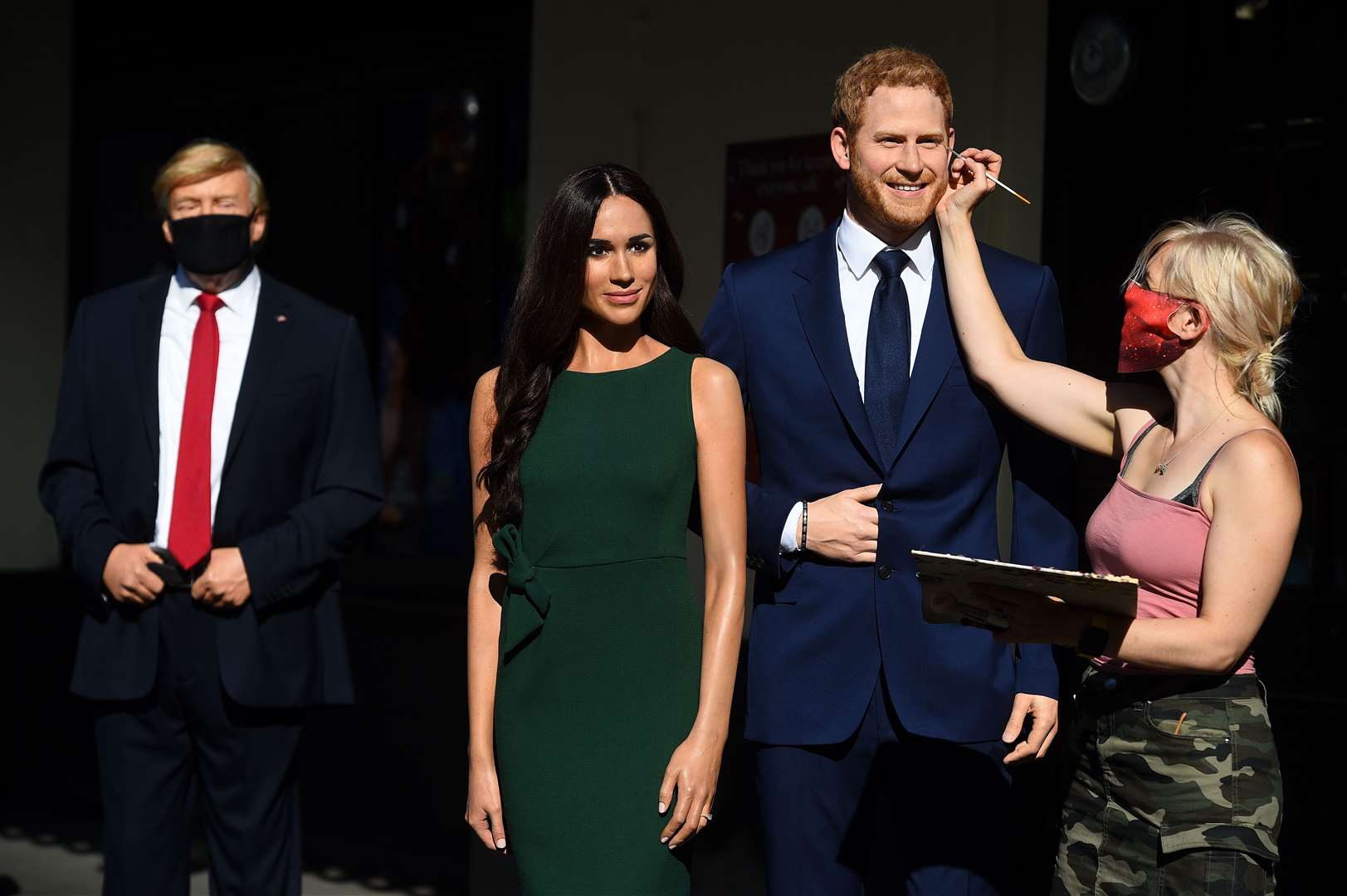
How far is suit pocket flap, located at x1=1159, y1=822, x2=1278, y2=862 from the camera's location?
2883 millimetres

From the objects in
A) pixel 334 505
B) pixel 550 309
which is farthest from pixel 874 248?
pixel 334 505

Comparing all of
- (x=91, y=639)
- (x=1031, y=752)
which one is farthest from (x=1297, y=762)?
(x=91, y=639)

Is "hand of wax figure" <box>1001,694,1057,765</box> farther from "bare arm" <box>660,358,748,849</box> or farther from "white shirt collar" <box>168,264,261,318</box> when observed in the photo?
"white shirt collar" <box>168,264,261,318</box>

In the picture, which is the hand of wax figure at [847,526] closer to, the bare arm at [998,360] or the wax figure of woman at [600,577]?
the wax figure of woman at [600,577]

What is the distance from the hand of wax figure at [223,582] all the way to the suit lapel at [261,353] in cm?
24

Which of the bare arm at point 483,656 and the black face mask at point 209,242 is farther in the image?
the black face mask at point 209,242

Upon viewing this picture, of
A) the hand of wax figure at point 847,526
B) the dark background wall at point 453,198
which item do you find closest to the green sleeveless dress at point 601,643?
the hand of wax figure at point 847,526

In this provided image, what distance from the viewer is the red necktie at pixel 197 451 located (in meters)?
4.11

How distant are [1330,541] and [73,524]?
3399mm

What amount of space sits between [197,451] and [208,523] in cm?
20

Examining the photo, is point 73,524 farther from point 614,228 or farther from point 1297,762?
point 1297,762

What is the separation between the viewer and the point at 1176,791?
2.94m

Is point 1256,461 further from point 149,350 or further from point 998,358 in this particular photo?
point 149,350

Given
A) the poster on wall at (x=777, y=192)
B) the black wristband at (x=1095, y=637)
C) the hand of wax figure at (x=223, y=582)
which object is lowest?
the hand of wax figure at (x=223, y=582)
